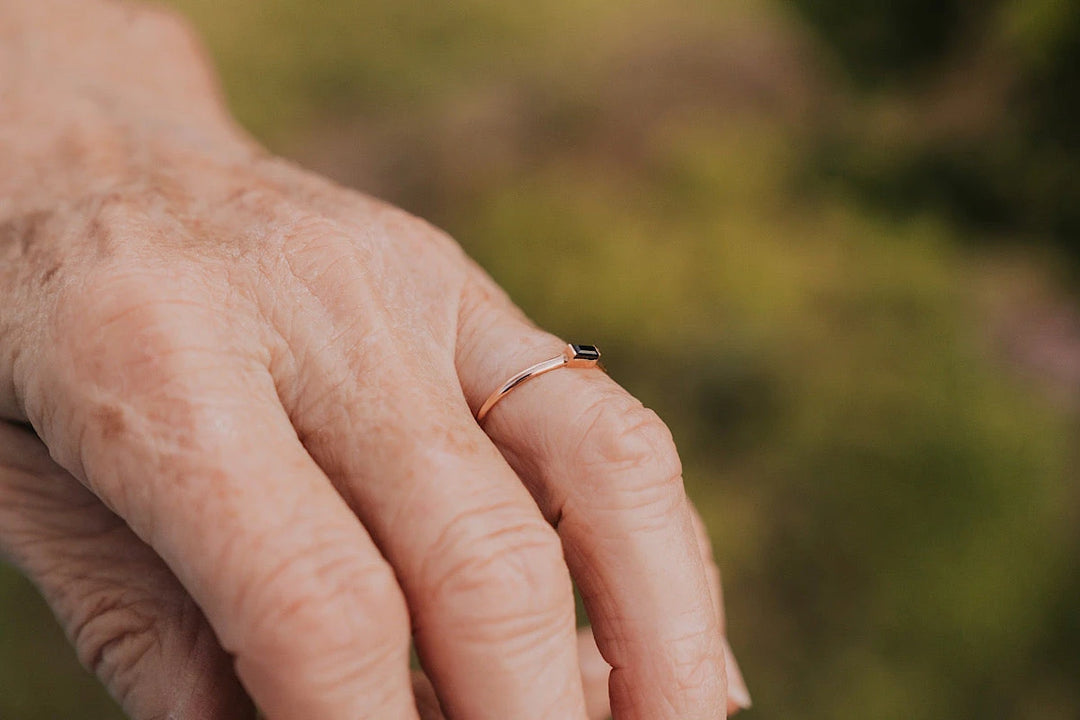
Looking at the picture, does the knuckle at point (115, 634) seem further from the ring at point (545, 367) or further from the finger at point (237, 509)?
the ring at point (545, 367)

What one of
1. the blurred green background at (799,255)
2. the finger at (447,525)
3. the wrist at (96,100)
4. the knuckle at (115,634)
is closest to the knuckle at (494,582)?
the finger at (447,525)

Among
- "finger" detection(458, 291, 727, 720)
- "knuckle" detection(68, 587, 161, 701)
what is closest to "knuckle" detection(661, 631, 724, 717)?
"finger" detection(458, 291, 727, 720)

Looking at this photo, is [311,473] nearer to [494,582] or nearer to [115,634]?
[494,582]

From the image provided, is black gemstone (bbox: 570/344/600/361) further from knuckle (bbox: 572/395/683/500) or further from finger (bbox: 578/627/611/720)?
finger (bbox: 578/627/611/720)

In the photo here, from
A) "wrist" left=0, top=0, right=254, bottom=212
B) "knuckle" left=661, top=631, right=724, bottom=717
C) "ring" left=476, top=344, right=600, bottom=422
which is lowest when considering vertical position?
"knuckle" left=661, top=631, right=724, bottom=717

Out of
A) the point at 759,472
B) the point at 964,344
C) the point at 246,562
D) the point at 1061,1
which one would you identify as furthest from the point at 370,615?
the point at 1061,1

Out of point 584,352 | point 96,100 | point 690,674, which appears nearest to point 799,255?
point 584,352

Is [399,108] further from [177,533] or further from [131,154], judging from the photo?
[177,533]
